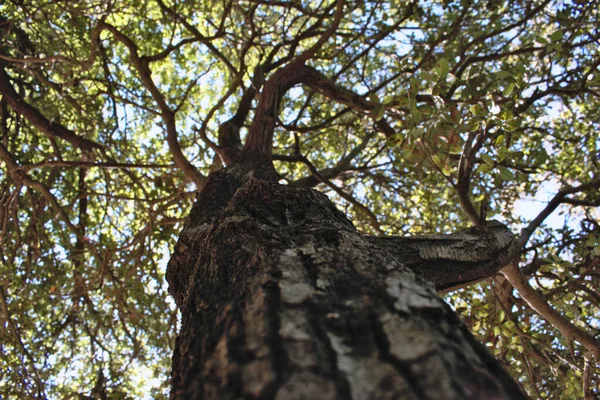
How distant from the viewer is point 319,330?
3.11 feet

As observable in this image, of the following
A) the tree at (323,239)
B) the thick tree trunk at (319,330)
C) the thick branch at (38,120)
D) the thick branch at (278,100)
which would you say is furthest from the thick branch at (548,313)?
the thick branch at (38,120)

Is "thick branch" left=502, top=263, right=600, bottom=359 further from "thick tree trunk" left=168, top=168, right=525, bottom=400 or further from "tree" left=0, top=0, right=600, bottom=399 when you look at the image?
"thick tree trunk" left=168, top=168, right=525, bottom=400

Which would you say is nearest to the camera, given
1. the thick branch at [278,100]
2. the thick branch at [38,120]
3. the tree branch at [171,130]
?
the thick branch at [278,100]

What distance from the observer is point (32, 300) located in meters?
5.56

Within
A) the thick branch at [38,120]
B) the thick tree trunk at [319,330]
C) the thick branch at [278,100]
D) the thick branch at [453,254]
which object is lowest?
the thick tree trunk at [319,330]

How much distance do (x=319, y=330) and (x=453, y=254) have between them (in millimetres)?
1310

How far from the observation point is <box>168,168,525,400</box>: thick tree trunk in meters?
0.81

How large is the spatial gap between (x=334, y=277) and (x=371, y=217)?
157 inches

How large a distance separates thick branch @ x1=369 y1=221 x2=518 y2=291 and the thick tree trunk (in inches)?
19.4

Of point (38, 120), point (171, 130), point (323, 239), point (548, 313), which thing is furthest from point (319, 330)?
point (38, 120)

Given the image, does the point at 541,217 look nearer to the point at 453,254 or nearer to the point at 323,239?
the point at 453,254

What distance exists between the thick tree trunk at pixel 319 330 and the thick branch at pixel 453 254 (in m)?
0.49

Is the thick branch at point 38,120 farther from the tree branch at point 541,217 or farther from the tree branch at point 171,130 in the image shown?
the tree branch at point 541,217

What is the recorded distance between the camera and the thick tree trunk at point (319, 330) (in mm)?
813
